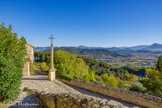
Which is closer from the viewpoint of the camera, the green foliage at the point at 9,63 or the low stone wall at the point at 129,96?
the green foliage at the point at 9,63

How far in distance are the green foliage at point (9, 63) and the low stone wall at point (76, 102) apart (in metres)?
1.64

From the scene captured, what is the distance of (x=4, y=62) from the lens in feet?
14.4

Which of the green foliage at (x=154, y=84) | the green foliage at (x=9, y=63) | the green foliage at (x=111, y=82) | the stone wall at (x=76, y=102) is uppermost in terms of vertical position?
the green foliage at (x=9, y=63)

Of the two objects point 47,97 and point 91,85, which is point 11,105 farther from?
point 91,85

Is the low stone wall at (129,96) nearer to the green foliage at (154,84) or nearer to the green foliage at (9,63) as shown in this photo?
the green foliage at (154,84)

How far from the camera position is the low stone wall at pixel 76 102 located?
2998 mm

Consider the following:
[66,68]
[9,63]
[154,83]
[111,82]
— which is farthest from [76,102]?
[111,82]

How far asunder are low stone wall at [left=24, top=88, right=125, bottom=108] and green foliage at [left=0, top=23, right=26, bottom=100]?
1.64m

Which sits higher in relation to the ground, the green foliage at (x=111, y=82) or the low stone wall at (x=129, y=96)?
the low stone wall at (x=129, y=96)

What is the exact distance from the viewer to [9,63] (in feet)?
15.0

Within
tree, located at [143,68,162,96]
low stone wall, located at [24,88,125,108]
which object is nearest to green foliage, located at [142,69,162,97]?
tree, located at [143,68,162,96]

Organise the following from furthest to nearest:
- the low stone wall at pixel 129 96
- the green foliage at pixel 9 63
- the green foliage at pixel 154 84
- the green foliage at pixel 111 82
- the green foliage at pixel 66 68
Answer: the green foliage at pixel 111 82, the green foliage at pixel 66 68, the green foliage at pixel 154 84, the low stone wall at pixel 129 96, the green foliage at pixel 9 63

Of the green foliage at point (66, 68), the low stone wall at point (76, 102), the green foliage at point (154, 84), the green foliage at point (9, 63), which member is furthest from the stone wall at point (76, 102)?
the green foliage at point (154, 84)

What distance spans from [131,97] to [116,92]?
4.33 ft
